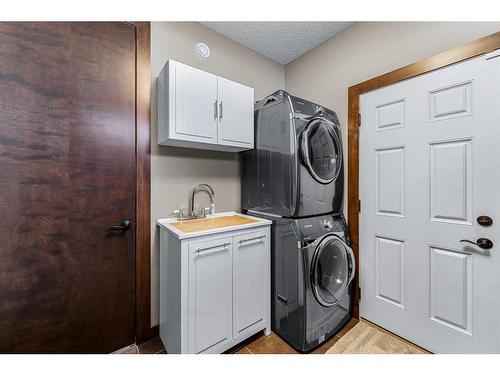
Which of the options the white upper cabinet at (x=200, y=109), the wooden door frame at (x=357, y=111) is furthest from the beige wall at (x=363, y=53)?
the white upper cabinet at (x=200, y=109)

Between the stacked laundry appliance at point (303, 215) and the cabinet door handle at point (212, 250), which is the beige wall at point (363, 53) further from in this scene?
the cabinet door handle at point (212, 250)

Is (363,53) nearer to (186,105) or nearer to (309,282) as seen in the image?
(186,105)

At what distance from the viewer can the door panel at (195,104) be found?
151cm

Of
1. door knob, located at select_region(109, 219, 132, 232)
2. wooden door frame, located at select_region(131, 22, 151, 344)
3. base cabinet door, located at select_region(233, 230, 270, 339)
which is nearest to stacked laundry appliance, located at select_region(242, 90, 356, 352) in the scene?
base cabinet door, located at select_region(233, 230, 270, 339)

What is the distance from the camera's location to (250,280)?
1.61 metres

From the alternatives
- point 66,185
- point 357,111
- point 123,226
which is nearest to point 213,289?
point 123,226

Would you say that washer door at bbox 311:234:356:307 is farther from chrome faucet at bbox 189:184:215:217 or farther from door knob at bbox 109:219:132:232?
door knob at bbox 109:219:132:232

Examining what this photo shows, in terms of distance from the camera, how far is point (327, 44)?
2.18 metres

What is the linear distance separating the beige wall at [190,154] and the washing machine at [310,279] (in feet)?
2.35

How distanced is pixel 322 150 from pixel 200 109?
3.53ft

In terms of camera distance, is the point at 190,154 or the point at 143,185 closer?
the point at 143,185

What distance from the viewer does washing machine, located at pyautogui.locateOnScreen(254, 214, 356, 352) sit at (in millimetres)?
1561

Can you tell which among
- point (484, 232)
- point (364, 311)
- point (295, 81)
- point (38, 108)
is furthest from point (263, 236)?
point (295, 81)

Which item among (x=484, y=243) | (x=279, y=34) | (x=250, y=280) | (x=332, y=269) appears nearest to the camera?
(x=484, y=243)
